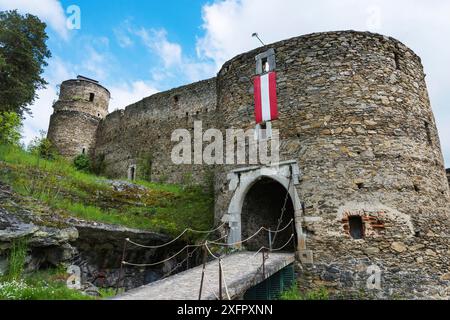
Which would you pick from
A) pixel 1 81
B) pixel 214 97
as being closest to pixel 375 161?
pixel 214 97

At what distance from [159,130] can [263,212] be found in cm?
995

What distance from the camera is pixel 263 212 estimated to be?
9.73m

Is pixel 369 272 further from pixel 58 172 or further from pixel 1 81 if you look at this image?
pixel 1 81

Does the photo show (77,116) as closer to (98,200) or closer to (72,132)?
(72,132)

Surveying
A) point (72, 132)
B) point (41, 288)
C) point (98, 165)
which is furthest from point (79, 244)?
point (72, 132)

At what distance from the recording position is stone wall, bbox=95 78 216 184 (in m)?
16.3

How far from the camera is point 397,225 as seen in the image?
7.23 m

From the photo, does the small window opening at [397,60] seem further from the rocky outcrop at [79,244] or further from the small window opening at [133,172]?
the small window opening at [133,172]

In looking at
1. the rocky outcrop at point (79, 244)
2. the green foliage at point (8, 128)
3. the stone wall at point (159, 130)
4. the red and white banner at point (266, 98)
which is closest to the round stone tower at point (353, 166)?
the red and white banner at point (266, 98)

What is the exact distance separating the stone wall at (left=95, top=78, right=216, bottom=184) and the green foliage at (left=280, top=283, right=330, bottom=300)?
305 inches

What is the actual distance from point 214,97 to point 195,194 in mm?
5743

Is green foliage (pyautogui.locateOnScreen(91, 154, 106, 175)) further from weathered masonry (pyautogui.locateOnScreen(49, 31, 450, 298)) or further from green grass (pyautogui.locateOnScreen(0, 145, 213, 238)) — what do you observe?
weathered masonry (pyautogui.locateOnScreen(49, 31, 450, 298))

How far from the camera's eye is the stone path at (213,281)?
5.23 metres

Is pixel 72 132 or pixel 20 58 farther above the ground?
pixel 20 58
